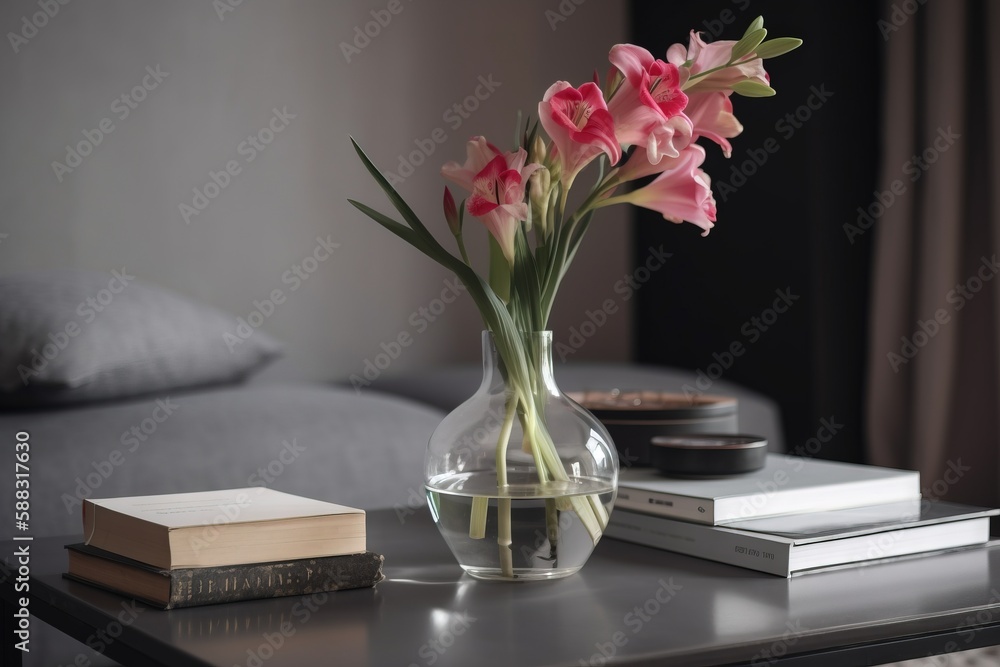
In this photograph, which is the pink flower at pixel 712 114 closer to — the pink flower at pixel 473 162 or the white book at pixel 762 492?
the pink flower at pixel 473 162

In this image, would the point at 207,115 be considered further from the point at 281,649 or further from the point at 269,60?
the point at 281,649

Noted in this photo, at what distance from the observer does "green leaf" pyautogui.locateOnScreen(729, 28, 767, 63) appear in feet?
2.85

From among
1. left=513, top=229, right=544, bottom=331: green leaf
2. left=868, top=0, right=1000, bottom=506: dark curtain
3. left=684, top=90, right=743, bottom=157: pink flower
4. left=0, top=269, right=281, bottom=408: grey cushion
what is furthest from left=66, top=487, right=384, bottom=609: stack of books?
left=868, top=0, right=1000, bottom=506: dark curtain

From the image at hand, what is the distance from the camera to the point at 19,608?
36.9 inches

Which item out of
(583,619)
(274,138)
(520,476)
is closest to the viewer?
(583,619)

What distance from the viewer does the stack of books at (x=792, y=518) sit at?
3.06ft

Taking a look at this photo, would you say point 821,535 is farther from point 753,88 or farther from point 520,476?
point 753,88

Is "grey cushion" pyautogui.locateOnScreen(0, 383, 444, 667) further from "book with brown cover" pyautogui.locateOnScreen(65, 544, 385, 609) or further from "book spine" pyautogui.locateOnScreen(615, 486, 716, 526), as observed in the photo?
"book with brown cover" pyautogui.locateOnScreen(65, 544, 385, 609)

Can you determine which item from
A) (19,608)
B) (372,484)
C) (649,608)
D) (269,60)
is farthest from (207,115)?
(649,608)

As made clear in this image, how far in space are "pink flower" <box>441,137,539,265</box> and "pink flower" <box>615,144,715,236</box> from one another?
0.34 ft

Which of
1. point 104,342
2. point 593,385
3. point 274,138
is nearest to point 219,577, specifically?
point 104,342

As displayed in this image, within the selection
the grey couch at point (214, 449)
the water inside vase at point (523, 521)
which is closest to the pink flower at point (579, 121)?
the water inside vase at point (523, 521)

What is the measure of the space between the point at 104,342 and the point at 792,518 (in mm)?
1246

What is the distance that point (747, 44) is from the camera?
0.88m
